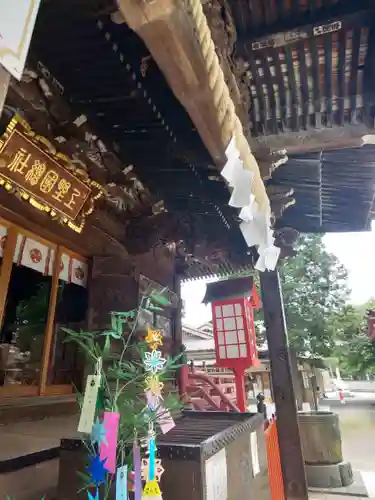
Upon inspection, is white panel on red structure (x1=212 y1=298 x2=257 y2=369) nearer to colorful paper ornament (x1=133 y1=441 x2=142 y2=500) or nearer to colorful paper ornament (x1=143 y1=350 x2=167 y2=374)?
colorful paper ornament (x1=143 y1=350 x2=167 y2=374)

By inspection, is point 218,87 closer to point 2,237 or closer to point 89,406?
point 89,406

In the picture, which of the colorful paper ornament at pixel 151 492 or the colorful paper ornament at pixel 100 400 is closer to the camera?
the colorful paper ornament at pixel 151 492

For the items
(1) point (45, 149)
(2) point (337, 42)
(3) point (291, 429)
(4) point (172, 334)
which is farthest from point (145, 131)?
(3) point (291, 429)

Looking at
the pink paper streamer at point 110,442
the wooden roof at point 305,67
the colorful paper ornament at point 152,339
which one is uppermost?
the wooden roof at point 305,67

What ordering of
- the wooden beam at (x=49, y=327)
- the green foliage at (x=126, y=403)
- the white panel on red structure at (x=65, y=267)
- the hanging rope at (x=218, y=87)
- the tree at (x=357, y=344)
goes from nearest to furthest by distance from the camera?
the hanging rope at (x=218, y=87) → the green foliage at (x=126, y=403) → the wooden beam at (x=49, y=327) → the white panel on red structure at (x=65, y=267) → the tree at (x=357, y=344)

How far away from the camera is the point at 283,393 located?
4488 mm

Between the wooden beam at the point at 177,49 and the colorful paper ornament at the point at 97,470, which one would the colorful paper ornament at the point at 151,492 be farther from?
the wooden beam at the point at 177,49

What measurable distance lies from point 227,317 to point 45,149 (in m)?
5.14

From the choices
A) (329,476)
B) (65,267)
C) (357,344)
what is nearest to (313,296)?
(357,344)

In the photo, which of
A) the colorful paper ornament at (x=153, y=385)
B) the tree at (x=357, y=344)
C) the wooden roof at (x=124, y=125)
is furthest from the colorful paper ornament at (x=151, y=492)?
the tree at (x=357, y=344)

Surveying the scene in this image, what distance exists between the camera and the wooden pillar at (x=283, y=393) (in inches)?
168

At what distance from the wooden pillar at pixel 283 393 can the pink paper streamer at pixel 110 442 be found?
11.0ft

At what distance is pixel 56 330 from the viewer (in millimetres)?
4609

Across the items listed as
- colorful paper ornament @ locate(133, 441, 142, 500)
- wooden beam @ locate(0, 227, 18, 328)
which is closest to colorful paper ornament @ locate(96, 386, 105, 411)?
colorful paper ornament @ locate(133, 441, 142, 500)
